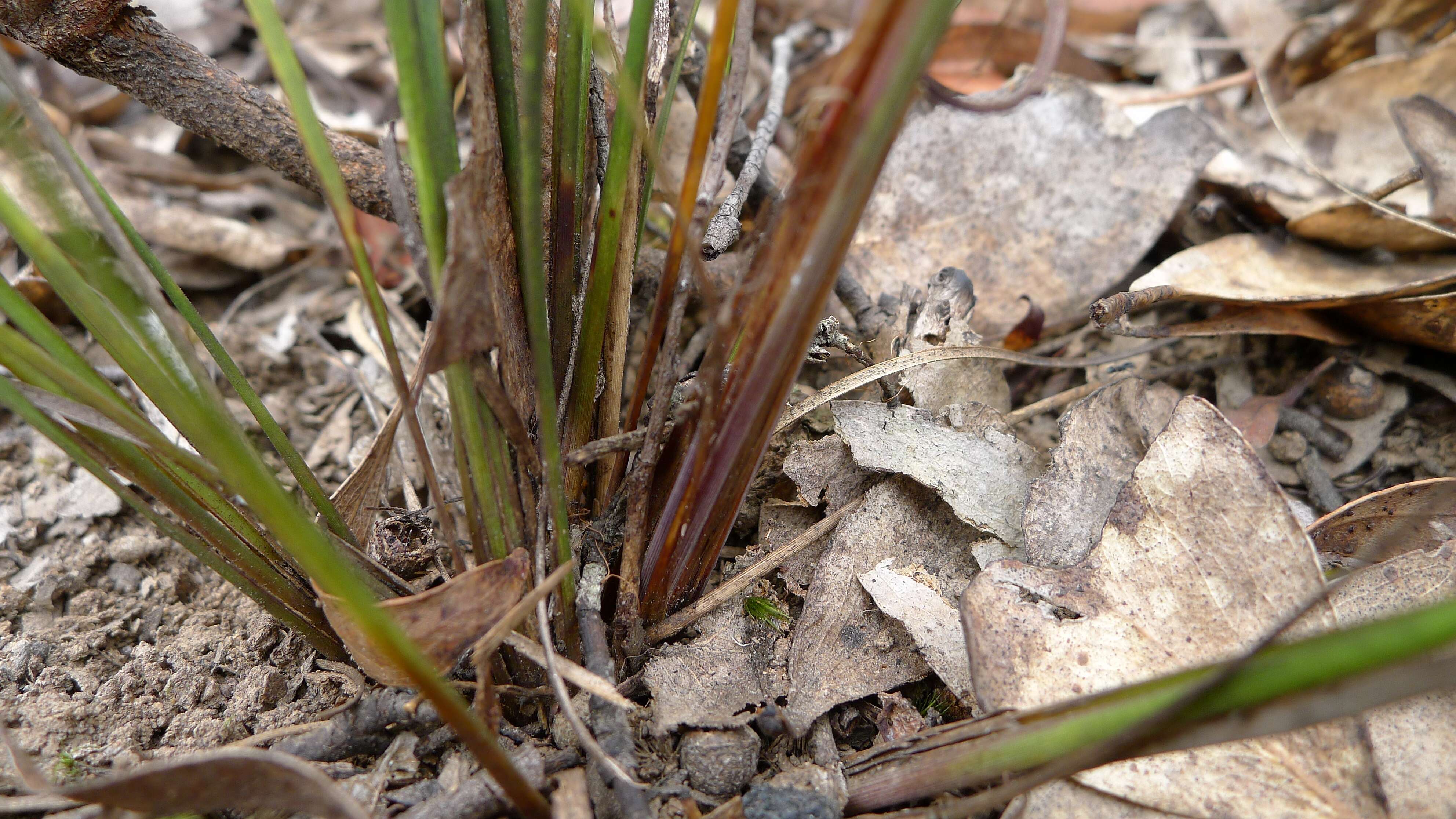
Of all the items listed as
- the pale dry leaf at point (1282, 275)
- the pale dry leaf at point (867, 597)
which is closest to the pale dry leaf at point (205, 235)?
the pale dry leaf at point (867, 597)

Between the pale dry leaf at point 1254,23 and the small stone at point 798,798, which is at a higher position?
the pale dry leaf at point 1254,23

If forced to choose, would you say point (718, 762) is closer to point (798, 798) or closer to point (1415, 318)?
point (798, 798)

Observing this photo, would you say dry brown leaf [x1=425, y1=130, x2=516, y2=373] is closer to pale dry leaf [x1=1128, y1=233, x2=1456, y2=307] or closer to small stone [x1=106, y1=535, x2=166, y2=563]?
small stone [x1=106, y1=535, x2=166, y2=563]

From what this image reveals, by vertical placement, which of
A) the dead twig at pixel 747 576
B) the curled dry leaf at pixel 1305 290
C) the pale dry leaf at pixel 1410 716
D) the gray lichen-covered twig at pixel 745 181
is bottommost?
the pale dry leaf at pixel 1410 716

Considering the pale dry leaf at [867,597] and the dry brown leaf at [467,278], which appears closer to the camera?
the dry brown leaf at [467,278]

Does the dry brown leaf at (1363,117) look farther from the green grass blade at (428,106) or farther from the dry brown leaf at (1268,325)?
the green grass blade at (428,106)

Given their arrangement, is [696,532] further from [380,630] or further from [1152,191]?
[1152,191]

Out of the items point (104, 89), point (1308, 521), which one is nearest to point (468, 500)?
point (1308, 521)

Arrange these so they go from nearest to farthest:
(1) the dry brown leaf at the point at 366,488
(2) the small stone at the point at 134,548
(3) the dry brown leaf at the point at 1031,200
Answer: (1) the dry brown leaf at the point at 366,488 → (2) the small stone at the point at 134,548 → (3) the dry brown leaf at the point at 1031,200
